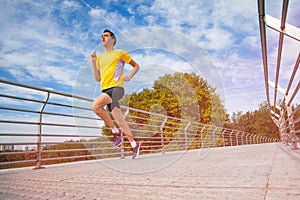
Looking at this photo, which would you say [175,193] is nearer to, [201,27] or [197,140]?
[201,27]

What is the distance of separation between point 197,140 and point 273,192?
730 cm

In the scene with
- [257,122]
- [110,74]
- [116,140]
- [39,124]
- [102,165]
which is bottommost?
[102,165]

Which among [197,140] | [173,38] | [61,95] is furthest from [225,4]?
[197,140]

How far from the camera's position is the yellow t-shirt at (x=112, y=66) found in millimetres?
1862

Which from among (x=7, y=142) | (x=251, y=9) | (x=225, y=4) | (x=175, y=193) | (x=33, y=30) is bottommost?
(x=175, y=193)

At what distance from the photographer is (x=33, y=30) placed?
36.9 feet

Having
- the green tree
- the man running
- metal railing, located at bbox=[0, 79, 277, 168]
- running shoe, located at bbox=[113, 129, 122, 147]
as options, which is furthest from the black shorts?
the green tree

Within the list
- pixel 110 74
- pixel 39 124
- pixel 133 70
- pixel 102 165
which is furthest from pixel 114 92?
pixel 39 124

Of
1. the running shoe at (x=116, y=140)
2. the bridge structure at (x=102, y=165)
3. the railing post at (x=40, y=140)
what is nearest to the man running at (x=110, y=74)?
the running shoe at (x=116, y=140)

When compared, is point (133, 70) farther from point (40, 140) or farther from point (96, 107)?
point (40, 140)

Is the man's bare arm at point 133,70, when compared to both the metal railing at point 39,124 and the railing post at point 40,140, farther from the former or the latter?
the railing post at point 40,140

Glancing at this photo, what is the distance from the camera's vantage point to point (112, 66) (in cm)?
196

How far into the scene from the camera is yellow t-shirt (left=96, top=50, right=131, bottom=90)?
1862mm

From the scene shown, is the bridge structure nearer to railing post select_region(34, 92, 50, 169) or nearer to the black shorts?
railing post select_region(34, 92, 50, 169)
